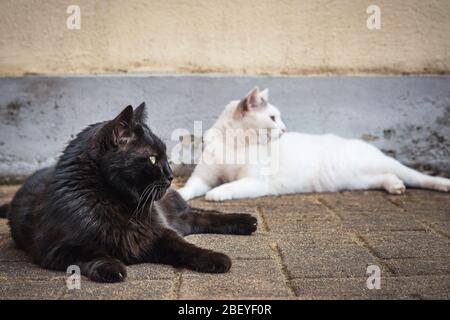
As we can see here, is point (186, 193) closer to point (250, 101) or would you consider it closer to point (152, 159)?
point (250, 101)

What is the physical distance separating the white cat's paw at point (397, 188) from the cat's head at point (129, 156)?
95.8 inches

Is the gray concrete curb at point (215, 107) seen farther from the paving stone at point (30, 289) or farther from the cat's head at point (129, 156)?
the paving stone at point (30, 289)

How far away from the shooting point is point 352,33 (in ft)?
16.5

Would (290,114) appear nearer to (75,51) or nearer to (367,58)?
(367,58)

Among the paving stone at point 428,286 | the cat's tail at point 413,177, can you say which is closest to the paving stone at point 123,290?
the paving stone at point 428,286

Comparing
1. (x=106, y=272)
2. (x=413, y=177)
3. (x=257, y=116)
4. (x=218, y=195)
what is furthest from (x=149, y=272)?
(x=413, y=177)

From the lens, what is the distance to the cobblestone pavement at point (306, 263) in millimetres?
2346

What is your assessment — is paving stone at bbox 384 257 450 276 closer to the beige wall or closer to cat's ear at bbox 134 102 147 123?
cat's ear at bbox 134 102 147 123

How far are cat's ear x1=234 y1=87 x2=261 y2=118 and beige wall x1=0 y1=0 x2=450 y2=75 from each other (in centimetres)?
56

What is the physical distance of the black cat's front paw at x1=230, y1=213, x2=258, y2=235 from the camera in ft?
10.9

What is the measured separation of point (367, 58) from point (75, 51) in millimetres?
2623

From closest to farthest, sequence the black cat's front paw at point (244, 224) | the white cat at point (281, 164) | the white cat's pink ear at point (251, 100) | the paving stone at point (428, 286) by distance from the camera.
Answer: the paving stone at point (428, 286) < the black cat's front paw at point (244, 224) < the white cat's pink ear at point (251, 100) < the white cat at point (281, 164)

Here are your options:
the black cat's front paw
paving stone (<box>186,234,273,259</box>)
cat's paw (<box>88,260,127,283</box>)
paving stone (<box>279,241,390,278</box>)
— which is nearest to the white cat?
the black cat's front paw

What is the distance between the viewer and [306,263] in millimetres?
2742
